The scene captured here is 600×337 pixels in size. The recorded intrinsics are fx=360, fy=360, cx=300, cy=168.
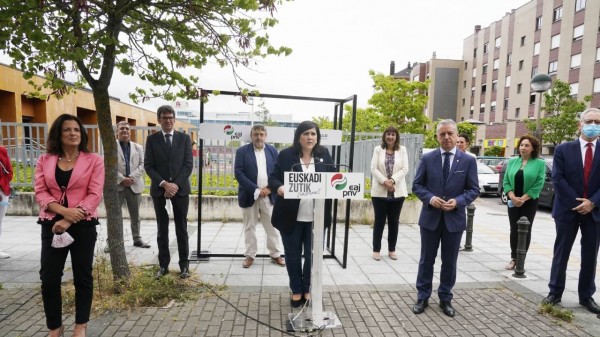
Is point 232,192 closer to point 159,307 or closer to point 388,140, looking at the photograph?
point 388,140

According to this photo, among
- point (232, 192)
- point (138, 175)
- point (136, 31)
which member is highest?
point (136, 31)

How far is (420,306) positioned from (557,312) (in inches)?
57.7

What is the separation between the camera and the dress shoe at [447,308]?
3.91 m

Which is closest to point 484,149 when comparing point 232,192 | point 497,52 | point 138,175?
point 497,52

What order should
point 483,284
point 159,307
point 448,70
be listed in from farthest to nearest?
1. point 448,70
2. point 483,284
3. point 159,307

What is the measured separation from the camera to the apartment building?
32.2m

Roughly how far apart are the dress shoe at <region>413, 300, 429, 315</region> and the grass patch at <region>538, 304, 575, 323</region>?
49.6 inches

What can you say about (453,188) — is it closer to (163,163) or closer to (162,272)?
(163,163)

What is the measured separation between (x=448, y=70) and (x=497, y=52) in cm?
1025

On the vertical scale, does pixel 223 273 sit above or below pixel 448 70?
below

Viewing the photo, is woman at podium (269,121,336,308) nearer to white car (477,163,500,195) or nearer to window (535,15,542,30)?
white car (477,163,500,195)

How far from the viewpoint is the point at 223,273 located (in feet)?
16.4

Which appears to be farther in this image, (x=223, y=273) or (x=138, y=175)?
(x=138, y=175)

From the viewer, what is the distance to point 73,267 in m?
3.20
